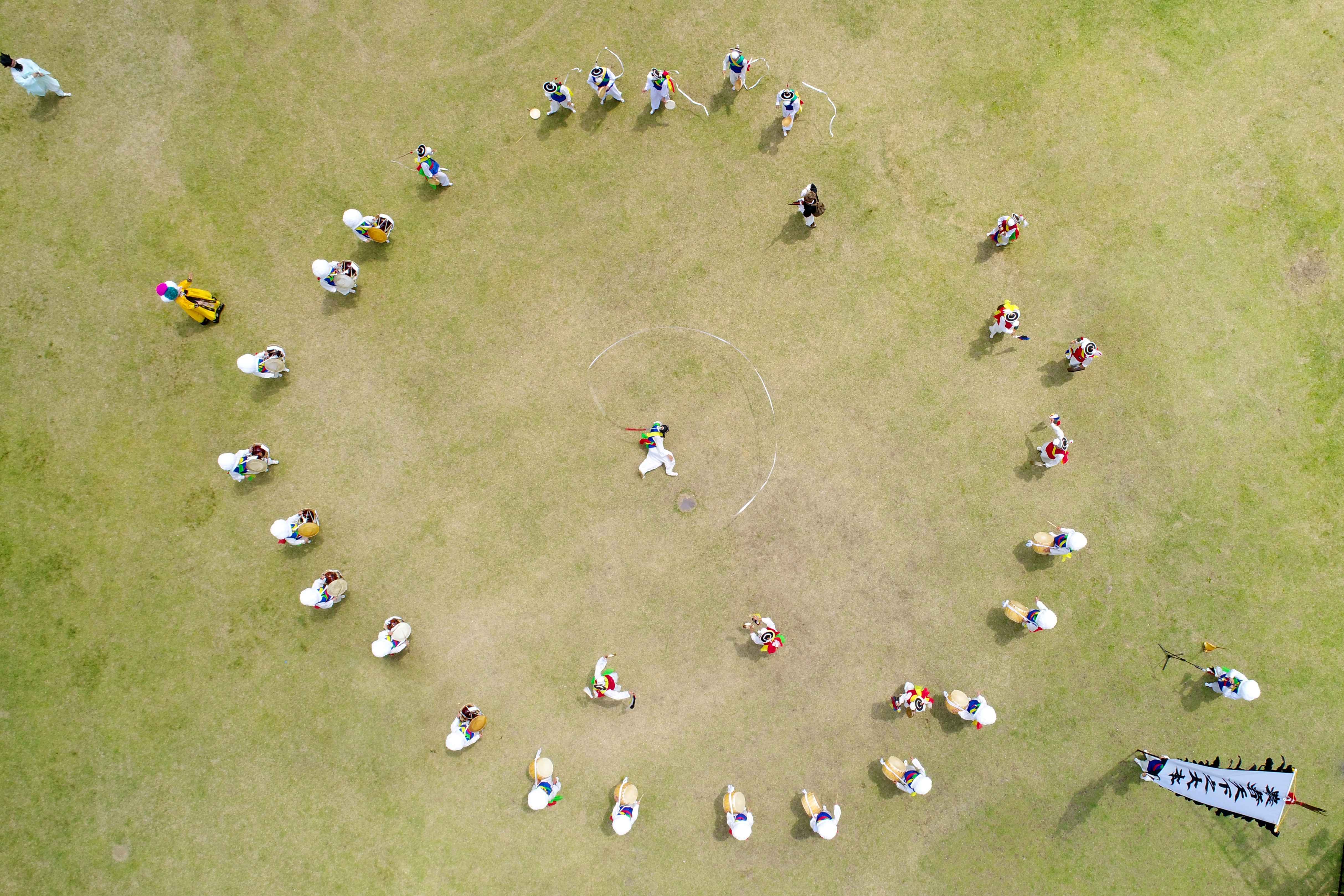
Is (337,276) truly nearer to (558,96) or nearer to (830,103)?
(558,96)

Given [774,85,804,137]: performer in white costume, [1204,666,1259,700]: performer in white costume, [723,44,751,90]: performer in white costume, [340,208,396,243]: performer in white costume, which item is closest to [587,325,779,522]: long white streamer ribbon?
[774,85,804,137]: performer in white costume

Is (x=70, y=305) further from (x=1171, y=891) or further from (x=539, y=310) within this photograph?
(x=1171, y=891)

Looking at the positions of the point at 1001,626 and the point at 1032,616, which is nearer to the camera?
the point at 1032,616

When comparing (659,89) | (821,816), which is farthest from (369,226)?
(821,816)

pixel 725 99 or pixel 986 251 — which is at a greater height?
pixel 725 99

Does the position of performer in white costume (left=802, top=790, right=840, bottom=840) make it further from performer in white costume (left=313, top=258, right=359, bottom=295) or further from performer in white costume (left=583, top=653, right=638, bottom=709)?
performer in white costume (left=313, top=258, right=359, bottom=295)
